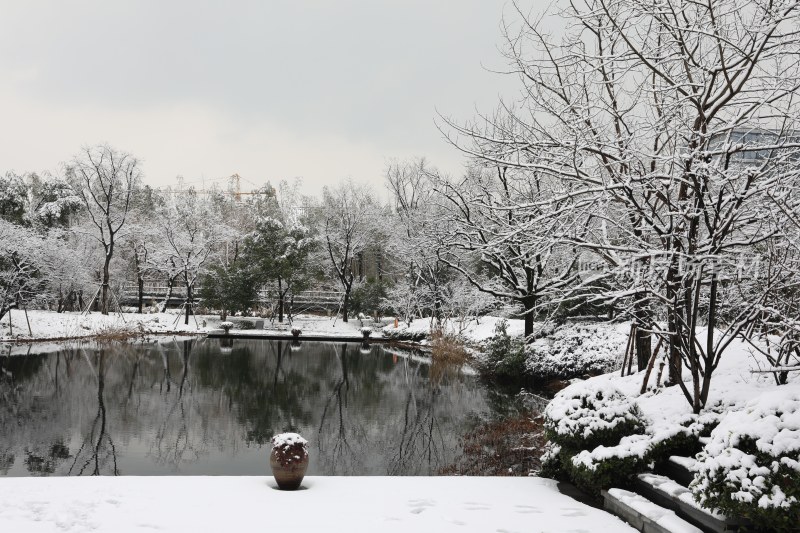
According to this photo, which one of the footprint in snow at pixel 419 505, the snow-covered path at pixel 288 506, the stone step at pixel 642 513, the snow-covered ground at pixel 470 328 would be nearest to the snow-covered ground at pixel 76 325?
the snow-covered ground at pixel 470 328

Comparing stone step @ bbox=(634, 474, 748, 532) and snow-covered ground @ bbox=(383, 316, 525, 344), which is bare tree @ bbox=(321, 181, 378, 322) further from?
stone step @ bbox=(634, 474, 748, 532)

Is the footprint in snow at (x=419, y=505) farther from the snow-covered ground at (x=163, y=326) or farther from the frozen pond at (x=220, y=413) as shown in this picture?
the snow-covered ground at (x=163, y=326)

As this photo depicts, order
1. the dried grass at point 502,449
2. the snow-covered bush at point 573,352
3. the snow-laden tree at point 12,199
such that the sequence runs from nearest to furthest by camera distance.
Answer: the dried grass at point 502,449, the snow-covered bush at point 573,352, the snow-laden tree at point 12,199

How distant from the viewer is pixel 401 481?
6.51 m

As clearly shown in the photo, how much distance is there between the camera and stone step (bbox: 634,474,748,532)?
427 cm

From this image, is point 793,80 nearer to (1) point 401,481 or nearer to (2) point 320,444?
(1) point 401,481

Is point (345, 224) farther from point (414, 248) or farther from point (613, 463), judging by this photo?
point (613, 463)

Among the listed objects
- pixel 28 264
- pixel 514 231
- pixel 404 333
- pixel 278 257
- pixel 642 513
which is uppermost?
pixel 278 257

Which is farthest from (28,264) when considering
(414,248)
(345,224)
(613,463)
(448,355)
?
(613,463)

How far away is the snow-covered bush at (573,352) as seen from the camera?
48.3 feet

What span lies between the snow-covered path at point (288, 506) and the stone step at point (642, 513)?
0.14 m

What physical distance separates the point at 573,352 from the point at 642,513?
1104 centimetres

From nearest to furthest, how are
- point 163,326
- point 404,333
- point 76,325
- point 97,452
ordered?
point 97,452 → point 76,325 → point 404,333 → point 163,326

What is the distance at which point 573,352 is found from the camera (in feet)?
51.2
